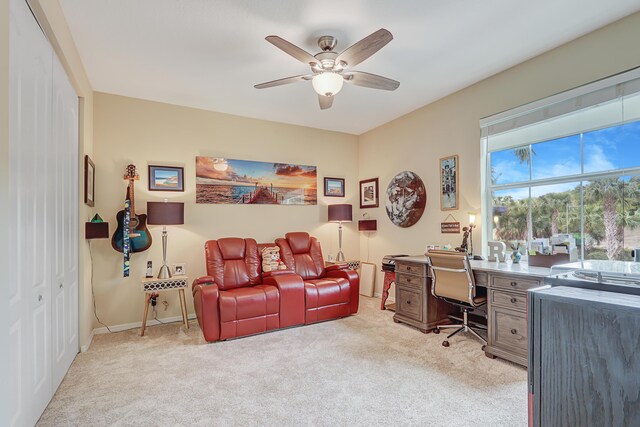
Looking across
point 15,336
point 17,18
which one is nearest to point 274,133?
point 17,18

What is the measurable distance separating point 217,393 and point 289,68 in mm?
2966

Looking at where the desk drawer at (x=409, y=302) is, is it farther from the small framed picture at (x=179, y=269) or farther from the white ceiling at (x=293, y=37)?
the small framed picture at (x=179, y=269)

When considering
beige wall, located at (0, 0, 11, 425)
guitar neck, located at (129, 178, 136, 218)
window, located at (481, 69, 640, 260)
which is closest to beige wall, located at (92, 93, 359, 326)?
guitar neck, located at (129, 178, 136, 218)

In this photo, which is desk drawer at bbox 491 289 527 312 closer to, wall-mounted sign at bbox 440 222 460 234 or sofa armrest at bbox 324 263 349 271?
wall-mounted sign at bbox 440 222 460 234

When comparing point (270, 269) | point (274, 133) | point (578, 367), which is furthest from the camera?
point (274, 133)

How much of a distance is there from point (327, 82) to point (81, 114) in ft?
8.28

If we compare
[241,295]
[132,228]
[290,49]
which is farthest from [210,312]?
[290,49]

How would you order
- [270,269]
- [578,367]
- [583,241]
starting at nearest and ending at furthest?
[578,367] → [583,241] → [270,269]

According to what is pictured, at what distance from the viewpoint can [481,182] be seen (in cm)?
366

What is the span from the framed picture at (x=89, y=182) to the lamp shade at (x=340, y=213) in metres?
3.06

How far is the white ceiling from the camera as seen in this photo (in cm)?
235

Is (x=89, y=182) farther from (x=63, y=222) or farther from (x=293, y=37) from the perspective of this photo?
(x=293, y=37)

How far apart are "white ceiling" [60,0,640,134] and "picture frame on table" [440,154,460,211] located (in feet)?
2.82

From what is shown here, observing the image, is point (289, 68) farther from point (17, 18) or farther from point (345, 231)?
point (345, 231)
